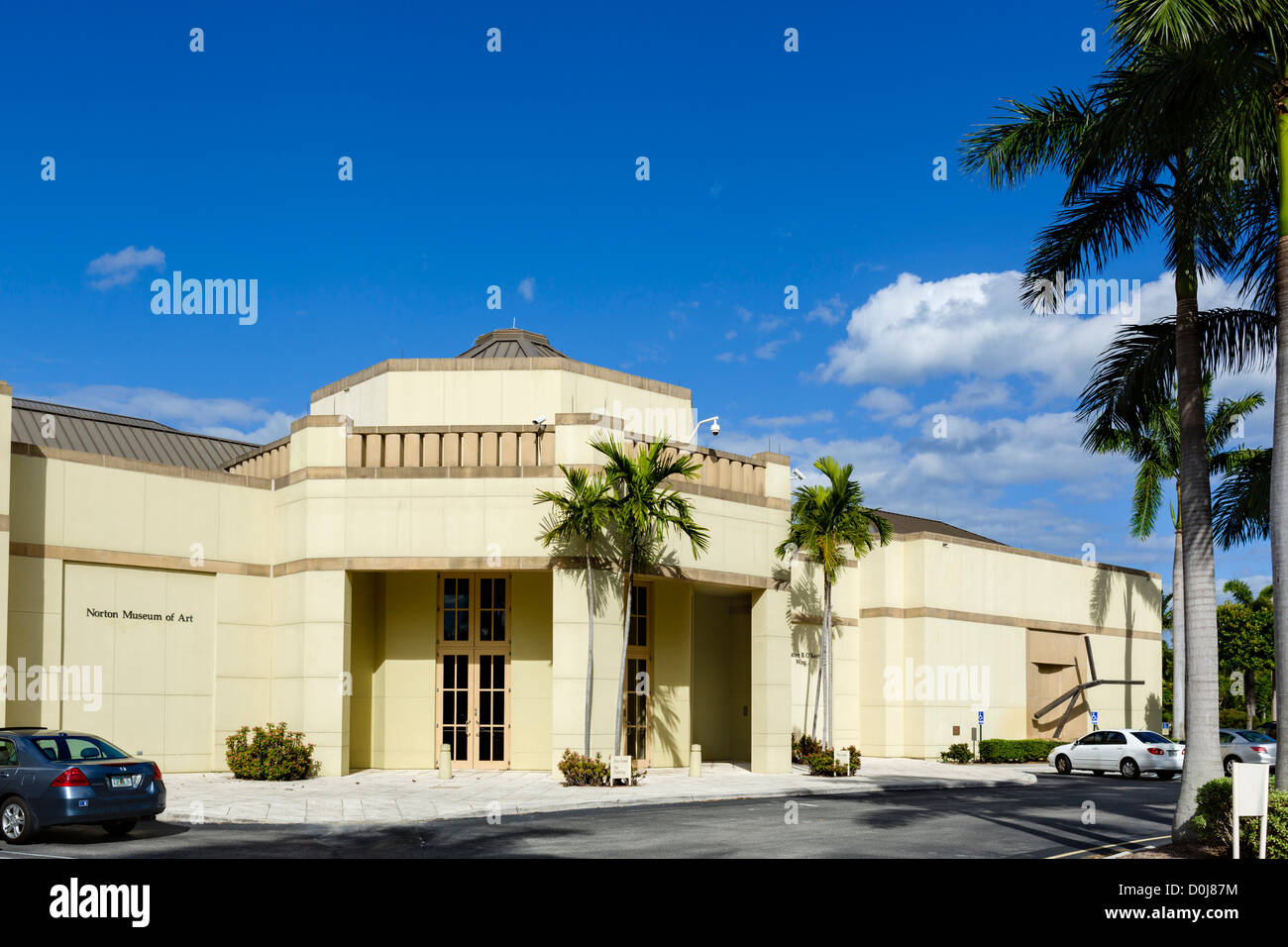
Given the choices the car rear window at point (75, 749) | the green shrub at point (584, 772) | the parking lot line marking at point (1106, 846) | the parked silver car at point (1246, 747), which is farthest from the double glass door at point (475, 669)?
the parked silver car at point (1246, 747)

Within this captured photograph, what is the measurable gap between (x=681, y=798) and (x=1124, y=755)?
1719 centimetres

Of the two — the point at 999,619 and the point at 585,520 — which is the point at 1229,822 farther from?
the point at 999,619

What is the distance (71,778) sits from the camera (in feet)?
52.2

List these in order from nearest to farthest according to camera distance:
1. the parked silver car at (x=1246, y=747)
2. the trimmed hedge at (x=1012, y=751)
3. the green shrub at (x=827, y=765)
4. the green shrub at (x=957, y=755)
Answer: the green shrub at (x=827, y=765) → the parked silver car at (x=1246, y=747) → the green shrub at (x=957, y=755) → the trimmed hedge at (x=1012, y=751)

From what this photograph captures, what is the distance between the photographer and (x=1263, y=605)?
5891 cm

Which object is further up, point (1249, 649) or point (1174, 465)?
point (1174, 465)

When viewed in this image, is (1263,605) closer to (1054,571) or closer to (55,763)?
(1054,571)

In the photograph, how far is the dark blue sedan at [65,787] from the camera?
15820 millimetres

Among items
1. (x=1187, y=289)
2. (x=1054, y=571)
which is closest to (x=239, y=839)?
(x=1187, y=289)

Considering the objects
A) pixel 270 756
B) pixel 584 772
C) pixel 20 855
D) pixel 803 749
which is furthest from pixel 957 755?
pixel 20 855

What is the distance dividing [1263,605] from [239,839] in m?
56.0

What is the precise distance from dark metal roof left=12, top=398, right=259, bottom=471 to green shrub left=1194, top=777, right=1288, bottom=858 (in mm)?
25357

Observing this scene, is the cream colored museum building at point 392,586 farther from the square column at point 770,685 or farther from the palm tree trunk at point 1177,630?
the palm tree trunk at point 1177,630

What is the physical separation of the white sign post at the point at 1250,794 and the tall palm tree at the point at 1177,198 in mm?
2457
